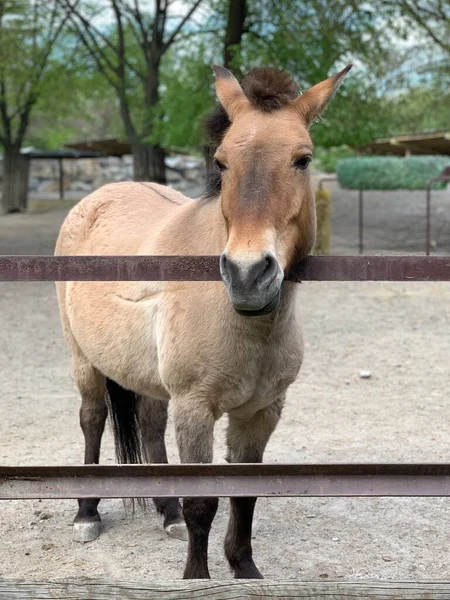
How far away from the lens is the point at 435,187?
30.8 metres

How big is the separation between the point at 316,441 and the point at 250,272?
348 centimetres

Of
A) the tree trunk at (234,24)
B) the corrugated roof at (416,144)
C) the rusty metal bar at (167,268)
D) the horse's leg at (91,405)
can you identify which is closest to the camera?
the rusty metal bar at (167,268)

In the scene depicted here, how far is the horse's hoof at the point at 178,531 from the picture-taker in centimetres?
422

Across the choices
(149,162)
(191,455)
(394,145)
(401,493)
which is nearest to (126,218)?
(191,455)

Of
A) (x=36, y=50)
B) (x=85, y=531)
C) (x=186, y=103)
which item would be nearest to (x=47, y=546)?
(x=85, y=531)

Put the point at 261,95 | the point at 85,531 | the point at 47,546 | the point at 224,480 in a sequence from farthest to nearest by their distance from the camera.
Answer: the point at 85,531, the point at 47,546, the point at 261,95, the point at 224,480

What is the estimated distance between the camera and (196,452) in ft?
10.5

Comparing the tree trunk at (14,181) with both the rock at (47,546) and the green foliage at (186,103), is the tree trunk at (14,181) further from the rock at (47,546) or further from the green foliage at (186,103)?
the rock at (47,546)

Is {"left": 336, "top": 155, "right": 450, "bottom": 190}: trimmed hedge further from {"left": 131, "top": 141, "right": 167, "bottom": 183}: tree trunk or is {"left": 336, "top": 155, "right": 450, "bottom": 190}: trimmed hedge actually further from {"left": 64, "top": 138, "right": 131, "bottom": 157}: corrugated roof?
{"left": 131, "top": 141, "right": 167, "bottom": 183}: tree trunk

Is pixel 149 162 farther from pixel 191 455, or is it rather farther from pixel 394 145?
pixel 191 455

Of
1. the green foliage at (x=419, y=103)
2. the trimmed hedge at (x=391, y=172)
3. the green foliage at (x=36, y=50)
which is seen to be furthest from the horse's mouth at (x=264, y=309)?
the trimmed hedge at (x=391, y=172)

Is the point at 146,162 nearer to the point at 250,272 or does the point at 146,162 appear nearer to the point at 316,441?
the point at 316,441

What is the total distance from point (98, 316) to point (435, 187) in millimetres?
28620

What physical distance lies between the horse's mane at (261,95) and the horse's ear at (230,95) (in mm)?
29
